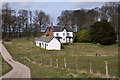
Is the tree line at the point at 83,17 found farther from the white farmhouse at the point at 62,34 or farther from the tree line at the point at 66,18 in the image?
the white farmhouse at the point at 62,34

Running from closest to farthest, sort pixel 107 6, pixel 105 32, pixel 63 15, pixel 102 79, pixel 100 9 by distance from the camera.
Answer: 1. pixel 102 79
2. pixel 105 32
3. pixel 107 6
4. pixel 100 9
5. pixel 63 15

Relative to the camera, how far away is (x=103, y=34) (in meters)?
50.8

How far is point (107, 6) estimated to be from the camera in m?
63.5

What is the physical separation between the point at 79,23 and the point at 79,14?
4.67 metres

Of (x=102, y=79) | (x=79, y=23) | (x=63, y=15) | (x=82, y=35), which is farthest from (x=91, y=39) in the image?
(x=102, y=79)

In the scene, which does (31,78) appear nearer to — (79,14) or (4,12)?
(4,12)

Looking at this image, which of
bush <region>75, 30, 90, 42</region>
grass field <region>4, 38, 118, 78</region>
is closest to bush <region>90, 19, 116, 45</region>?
bush <region>75, 30, 90, 42</region>

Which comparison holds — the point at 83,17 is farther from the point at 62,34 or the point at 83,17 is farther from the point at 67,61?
the point at 67,61

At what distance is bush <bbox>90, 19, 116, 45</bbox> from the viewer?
164ft

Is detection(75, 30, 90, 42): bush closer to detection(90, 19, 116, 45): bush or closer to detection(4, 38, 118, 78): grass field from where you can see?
detection(90, 19, 116, 45): bush

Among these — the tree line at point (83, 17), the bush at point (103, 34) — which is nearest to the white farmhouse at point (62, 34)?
the bush at point (103, 34)

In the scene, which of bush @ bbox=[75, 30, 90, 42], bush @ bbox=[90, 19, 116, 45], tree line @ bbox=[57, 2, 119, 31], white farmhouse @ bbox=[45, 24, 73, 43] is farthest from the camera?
tree line @ bbox=[57, 2, 119, 31]

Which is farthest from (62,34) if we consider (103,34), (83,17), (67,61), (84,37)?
(67,61)

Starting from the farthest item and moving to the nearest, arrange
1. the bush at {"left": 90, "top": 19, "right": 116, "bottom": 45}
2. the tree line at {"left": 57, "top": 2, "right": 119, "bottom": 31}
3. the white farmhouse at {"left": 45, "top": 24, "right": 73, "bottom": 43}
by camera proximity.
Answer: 1. the tree line at {"left": 57, "top": 2, "right": 119, "bottom": 31}
2. the white farmhouse at {"left": 45, "top": 24, "right": 73, "bottom": 43}
3. the bush at {"left": 90, "top": 19, "right": 116, "bottom": 45}
